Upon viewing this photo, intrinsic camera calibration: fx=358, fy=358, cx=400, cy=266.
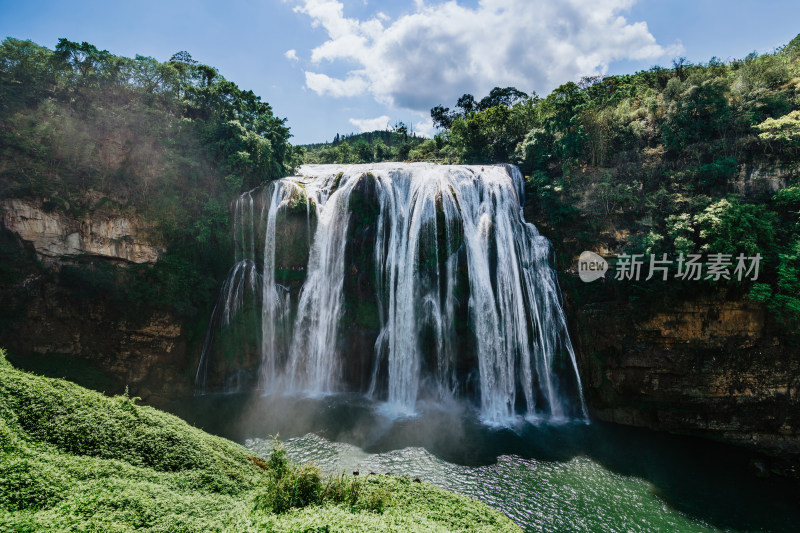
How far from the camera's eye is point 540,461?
11789 mm

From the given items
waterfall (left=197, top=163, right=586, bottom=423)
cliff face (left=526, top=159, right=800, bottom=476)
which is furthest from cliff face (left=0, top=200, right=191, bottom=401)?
Result: cliff face (left=526, top=159, right=800, bottom=476)

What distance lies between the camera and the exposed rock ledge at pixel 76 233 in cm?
1504

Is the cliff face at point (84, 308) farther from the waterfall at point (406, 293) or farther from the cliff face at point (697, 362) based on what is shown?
the cliff face at point (697, 362)

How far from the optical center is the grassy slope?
589 centimetres

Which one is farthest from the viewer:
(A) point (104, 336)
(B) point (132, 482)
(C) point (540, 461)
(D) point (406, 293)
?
(D) point (406, 293)

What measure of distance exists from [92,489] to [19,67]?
20076mm

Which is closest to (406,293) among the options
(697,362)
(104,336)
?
(697,362)

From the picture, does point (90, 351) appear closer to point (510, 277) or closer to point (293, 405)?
point (293, 405)

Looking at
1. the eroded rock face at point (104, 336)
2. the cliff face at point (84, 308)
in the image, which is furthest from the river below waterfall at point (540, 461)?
the cliff face at point (84, 308)

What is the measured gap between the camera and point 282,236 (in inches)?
723

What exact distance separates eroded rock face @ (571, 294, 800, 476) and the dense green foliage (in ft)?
61.0

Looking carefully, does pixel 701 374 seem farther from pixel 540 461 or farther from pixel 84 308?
pixel 84 308

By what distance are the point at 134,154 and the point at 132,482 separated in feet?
53.1

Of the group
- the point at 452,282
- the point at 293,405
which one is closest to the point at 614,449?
the point at 452,282
